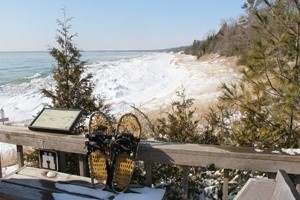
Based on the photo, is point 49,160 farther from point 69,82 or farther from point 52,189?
point 69,82

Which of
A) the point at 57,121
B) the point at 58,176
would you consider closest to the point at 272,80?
the point at 57,121

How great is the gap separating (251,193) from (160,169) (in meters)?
1.57

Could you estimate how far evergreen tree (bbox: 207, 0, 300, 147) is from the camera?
3803mm

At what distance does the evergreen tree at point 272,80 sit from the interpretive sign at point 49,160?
2.04 m

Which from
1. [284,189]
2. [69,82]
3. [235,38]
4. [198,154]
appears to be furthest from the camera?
[235,38]

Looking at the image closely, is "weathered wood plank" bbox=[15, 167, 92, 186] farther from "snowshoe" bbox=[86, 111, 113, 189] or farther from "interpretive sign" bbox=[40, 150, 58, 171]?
"snowshoe" bbox=[86, 111, 113, 189]

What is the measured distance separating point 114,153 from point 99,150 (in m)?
0.13

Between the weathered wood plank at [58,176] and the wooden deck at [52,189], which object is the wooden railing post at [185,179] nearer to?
the wooden deck at [52,189]

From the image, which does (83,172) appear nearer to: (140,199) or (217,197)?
(140,199)

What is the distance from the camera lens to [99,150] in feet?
9.59

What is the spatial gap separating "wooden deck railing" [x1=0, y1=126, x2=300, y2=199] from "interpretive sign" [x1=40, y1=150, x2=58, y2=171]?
9 centimetres

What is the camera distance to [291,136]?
13.1 feet

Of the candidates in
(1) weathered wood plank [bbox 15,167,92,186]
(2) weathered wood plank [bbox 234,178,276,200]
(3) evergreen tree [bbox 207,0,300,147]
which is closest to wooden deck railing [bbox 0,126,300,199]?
(1) weathered wood plank [bbox 15,167,92,186]

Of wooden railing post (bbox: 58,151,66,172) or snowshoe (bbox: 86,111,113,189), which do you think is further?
wooden railing post (bbox: 58,151,66,172)
